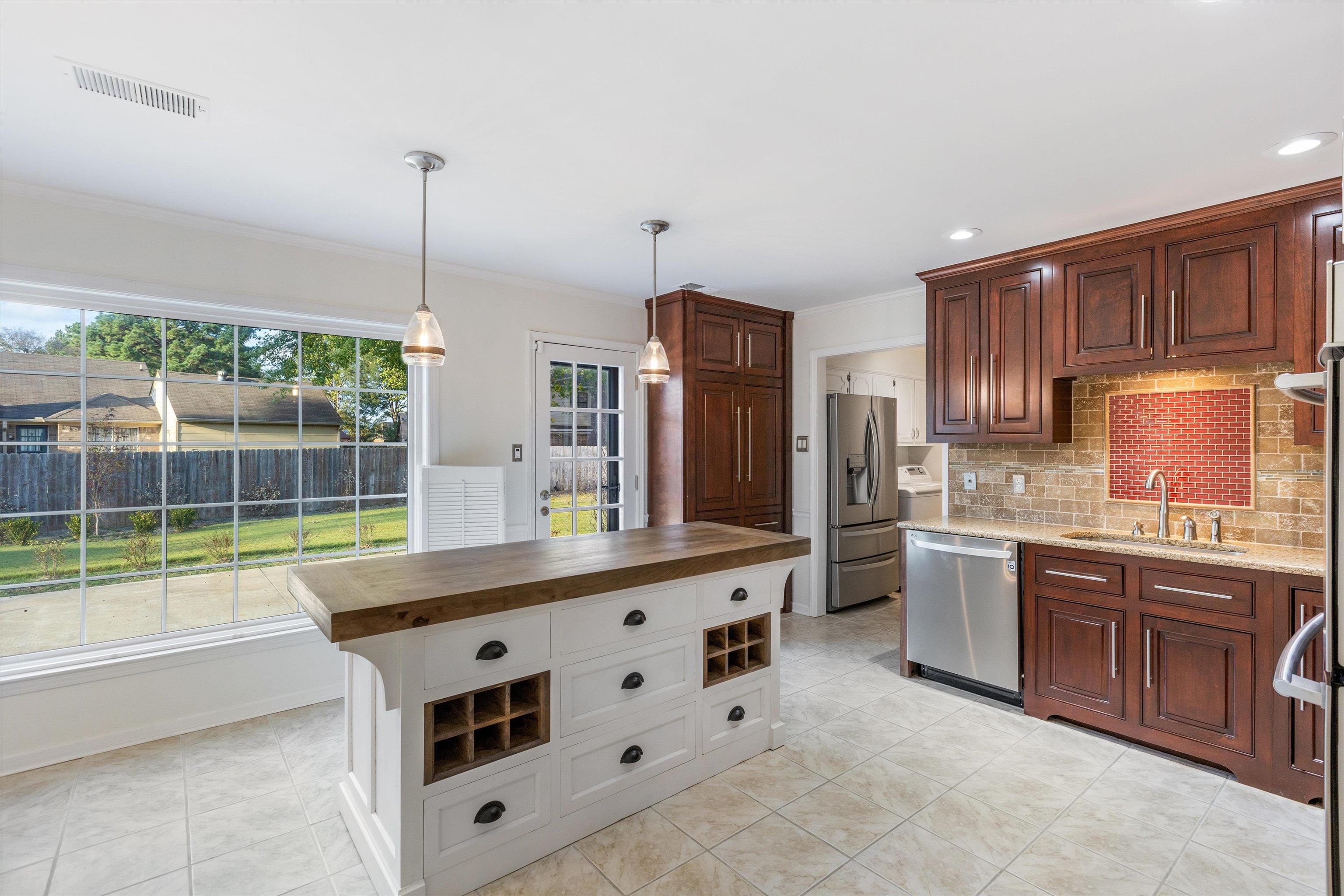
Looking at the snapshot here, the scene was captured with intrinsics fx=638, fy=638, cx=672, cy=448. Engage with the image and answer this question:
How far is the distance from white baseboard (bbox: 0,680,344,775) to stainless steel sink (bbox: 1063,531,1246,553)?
3.94 metres

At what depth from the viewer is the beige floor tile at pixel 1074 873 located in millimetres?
1920

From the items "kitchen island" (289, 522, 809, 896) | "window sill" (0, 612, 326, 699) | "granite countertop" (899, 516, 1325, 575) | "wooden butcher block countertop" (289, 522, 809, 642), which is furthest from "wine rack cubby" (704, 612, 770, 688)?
"window sill" (0, 612, 326, 699)

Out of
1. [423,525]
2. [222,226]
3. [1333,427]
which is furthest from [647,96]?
[423,525]

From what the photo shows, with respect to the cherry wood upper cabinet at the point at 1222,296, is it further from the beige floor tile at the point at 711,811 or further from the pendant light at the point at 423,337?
the pendant light at the point at 423,337

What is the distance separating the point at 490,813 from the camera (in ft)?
6.39

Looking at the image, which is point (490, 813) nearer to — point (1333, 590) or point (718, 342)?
point (1333, 590)

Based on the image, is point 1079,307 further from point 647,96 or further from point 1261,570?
point 647,96

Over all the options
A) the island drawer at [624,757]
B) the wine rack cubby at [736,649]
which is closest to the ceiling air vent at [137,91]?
the island drawer at [624,757]

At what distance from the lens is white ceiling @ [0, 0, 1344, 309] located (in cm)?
164

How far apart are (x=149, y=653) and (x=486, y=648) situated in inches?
81.9

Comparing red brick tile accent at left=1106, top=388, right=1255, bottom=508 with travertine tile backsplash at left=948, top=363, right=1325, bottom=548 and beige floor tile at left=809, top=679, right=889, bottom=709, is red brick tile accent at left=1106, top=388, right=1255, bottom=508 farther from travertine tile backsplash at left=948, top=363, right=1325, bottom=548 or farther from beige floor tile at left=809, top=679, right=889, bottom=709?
beige floor tile at left=809, top=679, right=889, bottom=709

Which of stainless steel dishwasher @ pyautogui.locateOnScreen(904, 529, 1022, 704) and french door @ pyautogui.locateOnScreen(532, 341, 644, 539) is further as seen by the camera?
french door @ pyautogui.locateOnScreen(532, 341, 644, 539)

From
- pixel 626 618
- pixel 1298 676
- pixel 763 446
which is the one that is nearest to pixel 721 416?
pixel 763 446

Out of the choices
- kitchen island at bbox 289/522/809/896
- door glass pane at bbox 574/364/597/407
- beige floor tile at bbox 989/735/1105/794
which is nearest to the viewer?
kitchen island at bbox 289/522/809/896
